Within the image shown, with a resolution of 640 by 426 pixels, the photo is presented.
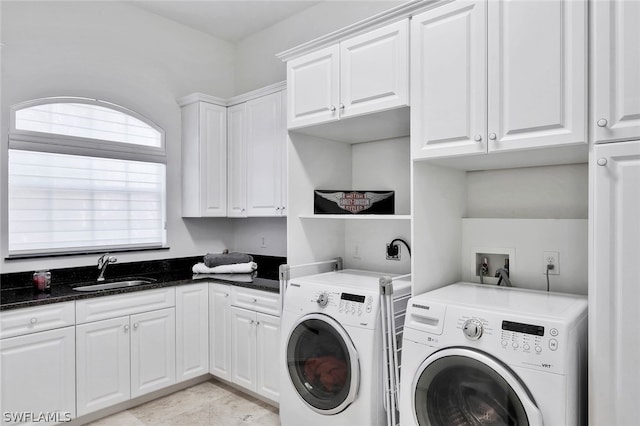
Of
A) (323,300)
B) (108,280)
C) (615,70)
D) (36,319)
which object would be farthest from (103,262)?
(615,70)

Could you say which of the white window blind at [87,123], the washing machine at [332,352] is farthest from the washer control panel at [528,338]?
the white window blind at [87,123]

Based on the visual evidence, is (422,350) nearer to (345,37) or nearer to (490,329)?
(490,329)

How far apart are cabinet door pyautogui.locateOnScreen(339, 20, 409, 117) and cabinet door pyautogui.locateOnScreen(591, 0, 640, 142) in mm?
808

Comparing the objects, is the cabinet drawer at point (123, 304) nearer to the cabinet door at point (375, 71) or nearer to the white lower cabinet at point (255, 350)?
the white lower cabinet at point (255, 350)

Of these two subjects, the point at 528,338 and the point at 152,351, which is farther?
the point at 152,351

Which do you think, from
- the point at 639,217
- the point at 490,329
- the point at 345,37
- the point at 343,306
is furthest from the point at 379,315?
the point at 345,37

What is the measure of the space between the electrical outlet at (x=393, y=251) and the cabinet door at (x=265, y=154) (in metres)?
0.92

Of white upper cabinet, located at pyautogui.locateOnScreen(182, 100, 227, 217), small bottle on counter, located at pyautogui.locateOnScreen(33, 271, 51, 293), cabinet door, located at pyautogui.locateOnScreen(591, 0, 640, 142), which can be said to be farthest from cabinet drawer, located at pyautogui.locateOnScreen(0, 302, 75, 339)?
cabinet door, located at pyautogui.locateOnScreen(591, 0, 640, 142)

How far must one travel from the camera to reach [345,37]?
2.33 m

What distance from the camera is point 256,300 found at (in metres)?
2.85

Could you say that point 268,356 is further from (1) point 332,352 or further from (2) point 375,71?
(2) point 375,71

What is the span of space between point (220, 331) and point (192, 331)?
21cm

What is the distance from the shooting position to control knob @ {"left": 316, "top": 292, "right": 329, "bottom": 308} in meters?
2.20

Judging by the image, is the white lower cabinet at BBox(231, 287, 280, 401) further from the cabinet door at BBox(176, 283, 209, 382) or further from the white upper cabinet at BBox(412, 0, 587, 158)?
the white upper cabinet at BBox(412, 0, 587, 158)
